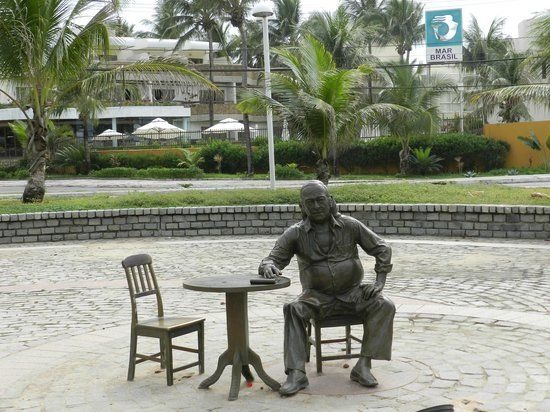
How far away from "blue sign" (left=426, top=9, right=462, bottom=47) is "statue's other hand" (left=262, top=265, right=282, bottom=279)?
138 ft

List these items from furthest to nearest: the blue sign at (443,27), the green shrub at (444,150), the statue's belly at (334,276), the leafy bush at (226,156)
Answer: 1. the blue sign at (443,27)
2. the leafy bush at (226,156)
3. the green shrub at (444,150)
4. the statue's belly at (334,276)

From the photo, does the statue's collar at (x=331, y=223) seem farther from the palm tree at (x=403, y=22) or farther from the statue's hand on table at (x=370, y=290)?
the palm tree at (x=403, y=22)

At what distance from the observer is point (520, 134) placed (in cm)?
3422

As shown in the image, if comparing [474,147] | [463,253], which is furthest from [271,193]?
[474,147]

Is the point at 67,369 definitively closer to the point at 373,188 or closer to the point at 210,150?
the point at 373,188

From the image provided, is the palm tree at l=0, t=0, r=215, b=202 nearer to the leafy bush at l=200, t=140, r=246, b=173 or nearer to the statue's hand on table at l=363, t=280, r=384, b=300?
the statue's hand on table at l=363, t=280, r=384, b=300

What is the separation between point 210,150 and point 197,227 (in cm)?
2310

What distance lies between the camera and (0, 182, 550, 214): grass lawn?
1552cm

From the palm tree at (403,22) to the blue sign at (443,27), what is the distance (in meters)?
15.1

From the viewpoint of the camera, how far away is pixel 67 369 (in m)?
6.63

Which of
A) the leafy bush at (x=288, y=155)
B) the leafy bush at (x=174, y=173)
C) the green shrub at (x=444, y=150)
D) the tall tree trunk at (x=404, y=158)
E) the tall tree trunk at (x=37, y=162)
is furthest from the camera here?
the leafy bush at (x=288, y=155)

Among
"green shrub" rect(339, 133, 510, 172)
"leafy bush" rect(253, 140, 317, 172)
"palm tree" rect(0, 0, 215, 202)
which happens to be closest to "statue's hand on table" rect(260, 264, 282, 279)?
"palm tree" rect(0, 0, 215, 202)

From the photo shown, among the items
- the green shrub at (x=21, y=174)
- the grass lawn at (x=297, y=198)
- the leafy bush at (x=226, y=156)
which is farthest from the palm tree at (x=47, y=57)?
the green shrub at (x=21, y=174)

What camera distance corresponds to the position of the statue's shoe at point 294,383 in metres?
5.64
